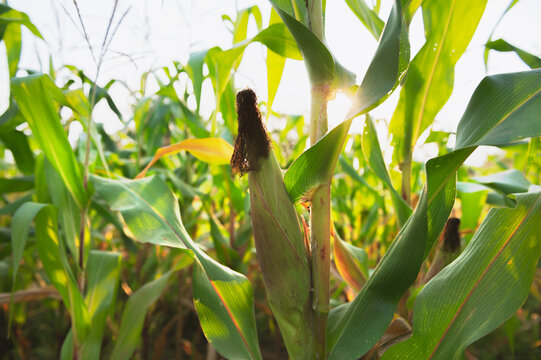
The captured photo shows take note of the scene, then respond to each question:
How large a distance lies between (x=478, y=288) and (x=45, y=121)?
0.98 meters

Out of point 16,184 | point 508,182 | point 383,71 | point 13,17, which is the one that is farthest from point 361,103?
point 16,184

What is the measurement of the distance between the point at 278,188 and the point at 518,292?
41cm

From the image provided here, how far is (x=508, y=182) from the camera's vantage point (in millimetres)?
946

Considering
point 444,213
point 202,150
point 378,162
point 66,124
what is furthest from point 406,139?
point 66,124

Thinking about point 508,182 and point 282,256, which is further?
point 508,182

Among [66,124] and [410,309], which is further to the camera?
[66,124]

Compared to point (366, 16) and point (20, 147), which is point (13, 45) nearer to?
Answer: point (20, 147)

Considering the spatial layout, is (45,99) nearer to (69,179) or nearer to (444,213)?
(69,179)

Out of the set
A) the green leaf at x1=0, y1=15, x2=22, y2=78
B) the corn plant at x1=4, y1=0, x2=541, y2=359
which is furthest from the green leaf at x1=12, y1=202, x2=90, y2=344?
the green leaf at x1=0, y1=15, x2=22, y2=78

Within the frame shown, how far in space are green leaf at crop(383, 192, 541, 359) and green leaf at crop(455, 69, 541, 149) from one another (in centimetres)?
14

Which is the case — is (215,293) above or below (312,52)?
below

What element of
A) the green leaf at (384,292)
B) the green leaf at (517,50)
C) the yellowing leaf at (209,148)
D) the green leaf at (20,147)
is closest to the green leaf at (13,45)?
the green leaf at (20,147)

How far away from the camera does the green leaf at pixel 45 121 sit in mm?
757

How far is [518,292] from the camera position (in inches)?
20.0
